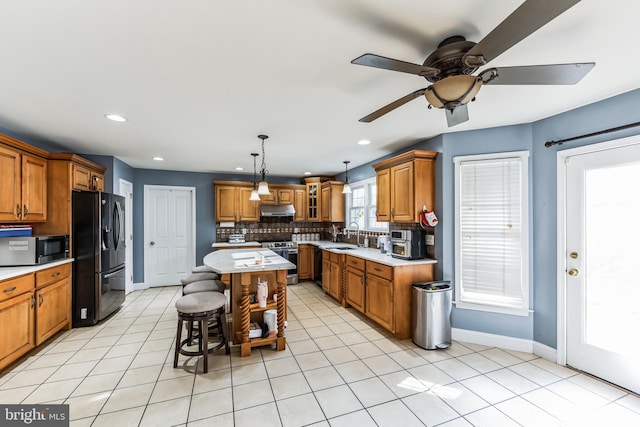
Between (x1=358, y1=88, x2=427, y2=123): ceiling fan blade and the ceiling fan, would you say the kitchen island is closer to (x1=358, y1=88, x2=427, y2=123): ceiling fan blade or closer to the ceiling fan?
(x1=358, y1=88, x2=427, y2=123): ceiling fan blade

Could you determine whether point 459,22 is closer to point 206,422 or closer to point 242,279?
point 242,279

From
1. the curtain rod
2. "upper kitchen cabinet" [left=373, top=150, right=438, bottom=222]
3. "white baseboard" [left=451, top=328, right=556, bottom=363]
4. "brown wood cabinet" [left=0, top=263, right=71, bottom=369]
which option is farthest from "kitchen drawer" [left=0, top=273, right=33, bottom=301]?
the curtain rod

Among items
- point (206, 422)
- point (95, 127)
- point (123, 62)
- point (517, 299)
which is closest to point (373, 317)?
point (517, 299)

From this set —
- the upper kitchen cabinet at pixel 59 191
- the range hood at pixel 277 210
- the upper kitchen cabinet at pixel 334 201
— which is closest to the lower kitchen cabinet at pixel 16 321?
the upper kitchen cabinet at pixel 59 191

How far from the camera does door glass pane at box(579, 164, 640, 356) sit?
223 cm

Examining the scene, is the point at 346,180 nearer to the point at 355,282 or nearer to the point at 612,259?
the point at 355,282

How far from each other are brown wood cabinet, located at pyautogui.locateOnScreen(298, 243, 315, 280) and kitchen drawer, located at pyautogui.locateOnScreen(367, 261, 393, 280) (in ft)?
7.95

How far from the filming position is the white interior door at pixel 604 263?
7.32 ft

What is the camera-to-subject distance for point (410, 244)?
340 cm

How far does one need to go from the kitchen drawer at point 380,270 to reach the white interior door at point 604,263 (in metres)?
1.64

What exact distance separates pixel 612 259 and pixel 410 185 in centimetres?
189

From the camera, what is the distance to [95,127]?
307 cm

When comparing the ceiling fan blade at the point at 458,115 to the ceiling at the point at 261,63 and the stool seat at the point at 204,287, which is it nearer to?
the ceiling at the point at 261,63
